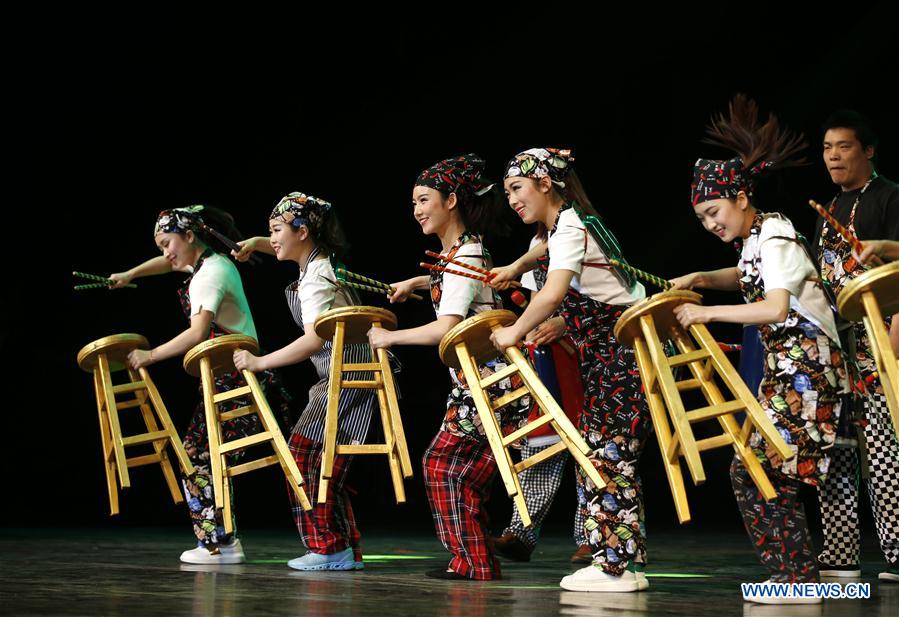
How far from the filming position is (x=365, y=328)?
12.6ft

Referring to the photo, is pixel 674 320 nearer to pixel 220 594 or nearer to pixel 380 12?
pixel 220 594

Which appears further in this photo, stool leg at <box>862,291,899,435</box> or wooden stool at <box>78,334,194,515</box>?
wooden stool at <box>78,334,194,515</box>

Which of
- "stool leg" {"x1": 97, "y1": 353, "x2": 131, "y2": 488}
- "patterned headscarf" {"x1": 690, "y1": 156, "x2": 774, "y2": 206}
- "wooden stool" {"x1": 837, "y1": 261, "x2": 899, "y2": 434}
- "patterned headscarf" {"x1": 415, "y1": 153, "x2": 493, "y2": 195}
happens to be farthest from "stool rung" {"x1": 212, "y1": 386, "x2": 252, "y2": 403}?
"wooden stool" {"x1": 837, "y1": 261, "x2": 899, "y2": 434}

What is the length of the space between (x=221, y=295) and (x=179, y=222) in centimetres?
38

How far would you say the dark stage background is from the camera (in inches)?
265

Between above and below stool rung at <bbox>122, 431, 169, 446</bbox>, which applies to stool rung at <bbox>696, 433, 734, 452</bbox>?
below

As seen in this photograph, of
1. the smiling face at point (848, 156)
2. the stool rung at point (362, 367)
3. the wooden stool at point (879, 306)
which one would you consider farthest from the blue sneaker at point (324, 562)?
the smiling face at point (848, 156)

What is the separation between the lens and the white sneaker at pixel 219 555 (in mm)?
4215

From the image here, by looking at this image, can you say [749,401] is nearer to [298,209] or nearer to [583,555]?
[583,555]

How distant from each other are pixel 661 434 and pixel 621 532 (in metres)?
0.40

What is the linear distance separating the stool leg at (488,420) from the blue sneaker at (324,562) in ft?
2.92

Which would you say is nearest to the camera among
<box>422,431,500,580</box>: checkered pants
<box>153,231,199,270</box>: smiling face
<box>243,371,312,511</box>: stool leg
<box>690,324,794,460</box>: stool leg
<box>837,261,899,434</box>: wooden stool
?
<box>837,261,899,434</box>: wooden stool

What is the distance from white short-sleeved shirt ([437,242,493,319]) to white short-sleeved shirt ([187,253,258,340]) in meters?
0.95

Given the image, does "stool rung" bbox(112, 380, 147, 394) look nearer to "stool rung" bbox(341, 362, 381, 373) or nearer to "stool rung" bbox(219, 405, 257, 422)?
"stool rung" bbox(219, 405, 257, 422)
